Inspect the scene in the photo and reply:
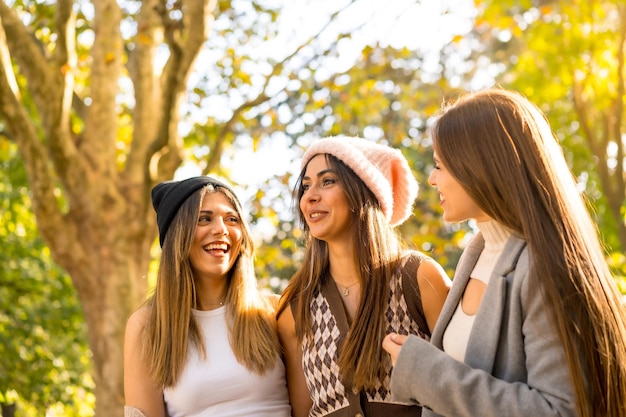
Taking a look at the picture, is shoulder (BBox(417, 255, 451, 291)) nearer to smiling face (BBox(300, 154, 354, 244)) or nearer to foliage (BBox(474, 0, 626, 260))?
smiling face (BBox(300, 154, 354, 244))

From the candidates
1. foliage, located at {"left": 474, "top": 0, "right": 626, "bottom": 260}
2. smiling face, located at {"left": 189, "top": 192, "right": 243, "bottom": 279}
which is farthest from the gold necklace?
foliage, located at {"left": 474, "top": 0, "right": 626, "bottom": 260}

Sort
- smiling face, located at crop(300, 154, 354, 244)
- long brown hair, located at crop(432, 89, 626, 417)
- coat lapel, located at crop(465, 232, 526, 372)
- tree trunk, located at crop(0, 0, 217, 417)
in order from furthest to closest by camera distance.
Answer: tree trunk, located at crop(0, 0, 217, 417) < smiling face, located at crop(300, 154, 354, 244) < coat lapel, located at crop(465, 232, 526, 372) < long brown hair, located at crop(432, 89, 626, 417)

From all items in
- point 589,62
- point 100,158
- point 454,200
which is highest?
point 589,62

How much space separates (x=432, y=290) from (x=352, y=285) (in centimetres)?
40

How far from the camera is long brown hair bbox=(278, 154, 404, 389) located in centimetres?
359

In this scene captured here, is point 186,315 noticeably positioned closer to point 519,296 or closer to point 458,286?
point 458,286

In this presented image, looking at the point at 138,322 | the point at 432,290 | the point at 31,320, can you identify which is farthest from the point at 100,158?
the point at 31,320

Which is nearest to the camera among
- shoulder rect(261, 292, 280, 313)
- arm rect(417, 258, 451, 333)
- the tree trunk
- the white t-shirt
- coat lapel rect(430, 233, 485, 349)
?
coat lapel rect(430, 233, 485, 349)

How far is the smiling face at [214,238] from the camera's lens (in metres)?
4.17

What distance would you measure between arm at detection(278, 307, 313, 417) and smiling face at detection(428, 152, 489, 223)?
1316 millimetres

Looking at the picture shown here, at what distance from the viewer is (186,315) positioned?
4.13 meters

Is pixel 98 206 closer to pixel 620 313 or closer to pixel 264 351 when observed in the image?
pixel 264 351

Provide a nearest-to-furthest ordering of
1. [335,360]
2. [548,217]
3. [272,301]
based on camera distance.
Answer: [548,217] → [335,360] → [272,301]

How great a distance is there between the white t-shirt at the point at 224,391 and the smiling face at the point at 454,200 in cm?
144
